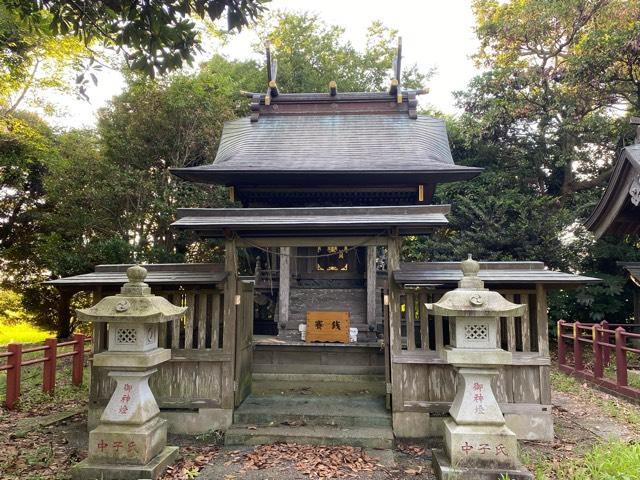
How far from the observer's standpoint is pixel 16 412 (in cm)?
703

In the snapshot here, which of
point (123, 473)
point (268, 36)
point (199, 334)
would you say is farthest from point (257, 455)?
point (268, 36)

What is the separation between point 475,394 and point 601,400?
17.3ft

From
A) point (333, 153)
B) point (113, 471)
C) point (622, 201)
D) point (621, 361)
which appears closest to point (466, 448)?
point (622, 201)

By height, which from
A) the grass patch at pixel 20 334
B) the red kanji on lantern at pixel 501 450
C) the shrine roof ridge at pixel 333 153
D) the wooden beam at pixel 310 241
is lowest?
the grass patch at pixel 20 334

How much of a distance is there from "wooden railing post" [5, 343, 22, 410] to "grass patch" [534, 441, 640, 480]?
837cm

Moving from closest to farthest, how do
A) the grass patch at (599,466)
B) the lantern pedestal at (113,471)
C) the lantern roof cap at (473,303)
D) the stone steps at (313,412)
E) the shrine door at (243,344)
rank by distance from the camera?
the grass patch at (599,466)
the lantern pedestal at (113,471)
the lantern roof cap at (473,303)
the stone steps at (313,412)
the shrine door at (243,344)

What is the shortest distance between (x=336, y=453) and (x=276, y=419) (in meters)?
1.18

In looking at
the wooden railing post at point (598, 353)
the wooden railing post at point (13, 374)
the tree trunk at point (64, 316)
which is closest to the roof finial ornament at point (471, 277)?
the wooden railing post at point (598, 353)

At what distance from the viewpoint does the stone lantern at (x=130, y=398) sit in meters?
4.48

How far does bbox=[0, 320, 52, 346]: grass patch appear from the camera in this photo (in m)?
19.6

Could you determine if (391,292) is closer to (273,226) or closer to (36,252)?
(273,226)

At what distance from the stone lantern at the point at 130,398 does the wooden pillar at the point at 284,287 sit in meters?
5.43

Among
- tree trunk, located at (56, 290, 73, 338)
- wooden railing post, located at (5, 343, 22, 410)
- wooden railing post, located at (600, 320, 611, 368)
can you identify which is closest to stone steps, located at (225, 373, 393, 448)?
wooden railing post, located at (5, 343, 22, 410)

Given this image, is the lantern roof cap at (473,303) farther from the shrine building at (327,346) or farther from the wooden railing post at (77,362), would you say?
the wooden railing post at (77,362)
